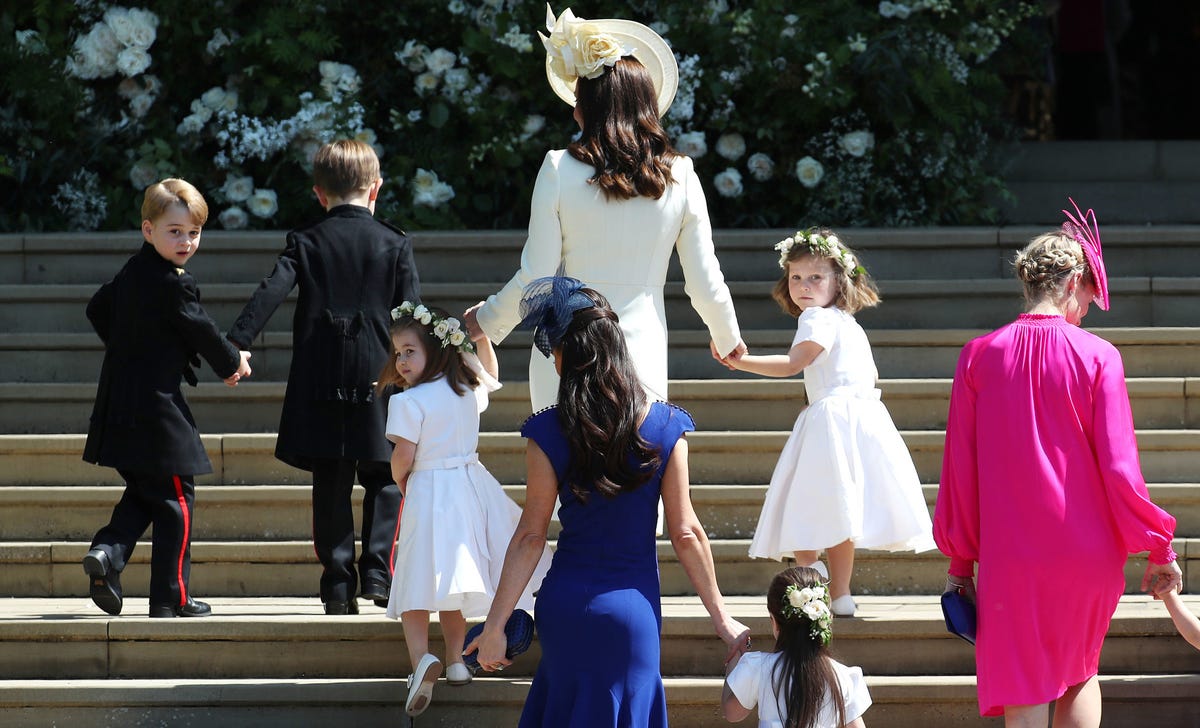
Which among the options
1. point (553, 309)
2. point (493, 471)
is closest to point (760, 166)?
point (493, 471)

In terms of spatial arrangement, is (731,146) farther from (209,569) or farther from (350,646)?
(350,646)

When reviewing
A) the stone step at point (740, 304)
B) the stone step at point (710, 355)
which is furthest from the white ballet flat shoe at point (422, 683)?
the stone step at point (740, 304)

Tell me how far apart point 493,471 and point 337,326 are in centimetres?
128

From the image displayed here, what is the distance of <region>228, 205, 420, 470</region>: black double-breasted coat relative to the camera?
5465mm

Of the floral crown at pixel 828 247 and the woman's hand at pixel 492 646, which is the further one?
the floral crown at pixel 828 247

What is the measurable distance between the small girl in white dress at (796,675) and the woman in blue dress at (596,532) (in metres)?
0.42

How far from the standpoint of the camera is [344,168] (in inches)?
220

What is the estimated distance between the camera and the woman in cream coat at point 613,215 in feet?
15.9

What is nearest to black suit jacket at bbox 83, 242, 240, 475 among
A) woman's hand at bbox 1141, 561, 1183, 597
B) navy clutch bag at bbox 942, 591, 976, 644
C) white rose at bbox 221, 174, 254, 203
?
navy clutch bag at bbox 942, 591, 976, 644

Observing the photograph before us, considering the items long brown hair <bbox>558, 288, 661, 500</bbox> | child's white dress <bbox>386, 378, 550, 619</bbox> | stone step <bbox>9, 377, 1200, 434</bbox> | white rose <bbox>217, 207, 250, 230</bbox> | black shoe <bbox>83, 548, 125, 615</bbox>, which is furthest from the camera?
white rose <bbox>217, 207, 250, 230</bbox>

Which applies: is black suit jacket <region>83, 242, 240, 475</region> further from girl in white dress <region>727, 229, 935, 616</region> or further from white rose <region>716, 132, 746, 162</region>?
white rose <region>716, 132, 746, 162</region>

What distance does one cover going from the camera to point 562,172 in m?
4.86

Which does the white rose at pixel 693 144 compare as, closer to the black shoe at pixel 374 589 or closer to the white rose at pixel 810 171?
the white rose at pixel 810 171

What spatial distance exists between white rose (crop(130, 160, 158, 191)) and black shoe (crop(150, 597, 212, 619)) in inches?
157
